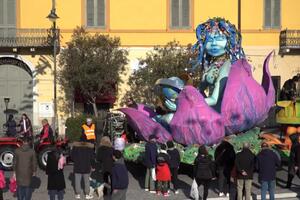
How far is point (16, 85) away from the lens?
30.4 m

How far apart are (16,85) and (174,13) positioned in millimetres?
9592

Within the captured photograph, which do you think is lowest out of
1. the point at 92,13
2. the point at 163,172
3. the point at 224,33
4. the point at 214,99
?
the point at 163,172

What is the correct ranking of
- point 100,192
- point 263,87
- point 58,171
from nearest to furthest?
point 58,171
point 100,192
point 263,87

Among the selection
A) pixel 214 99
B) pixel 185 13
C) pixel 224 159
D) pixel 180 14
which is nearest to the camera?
pixel 224 159

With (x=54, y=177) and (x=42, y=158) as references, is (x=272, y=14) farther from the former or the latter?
(x=54, y=177)

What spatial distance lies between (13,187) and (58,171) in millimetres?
1224

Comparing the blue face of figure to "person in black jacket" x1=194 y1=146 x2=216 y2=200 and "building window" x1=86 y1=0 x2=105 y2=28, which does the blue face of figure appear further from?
"building window" x1=86 y1=0 x2=105 y2=28

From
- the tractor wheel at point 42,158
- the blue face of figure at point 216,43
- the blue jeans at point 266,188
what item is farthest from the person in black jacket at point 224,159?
the tractor wheel at point 42,158

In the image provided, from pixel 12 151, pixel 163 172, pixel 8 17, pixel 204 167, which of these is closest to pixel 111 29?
pixel 8 17

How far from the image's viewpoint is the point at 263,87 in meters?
17.2

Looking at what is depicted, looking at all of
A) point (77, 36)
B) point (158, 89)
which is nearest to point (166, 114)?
point (158, 89)

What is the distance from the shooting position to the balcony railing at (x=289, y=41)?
31656 mm

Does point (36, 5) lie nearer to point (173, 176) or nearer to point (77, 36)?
point (77, 36)

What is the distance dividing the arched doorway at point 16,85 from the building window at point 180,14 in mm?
8503
